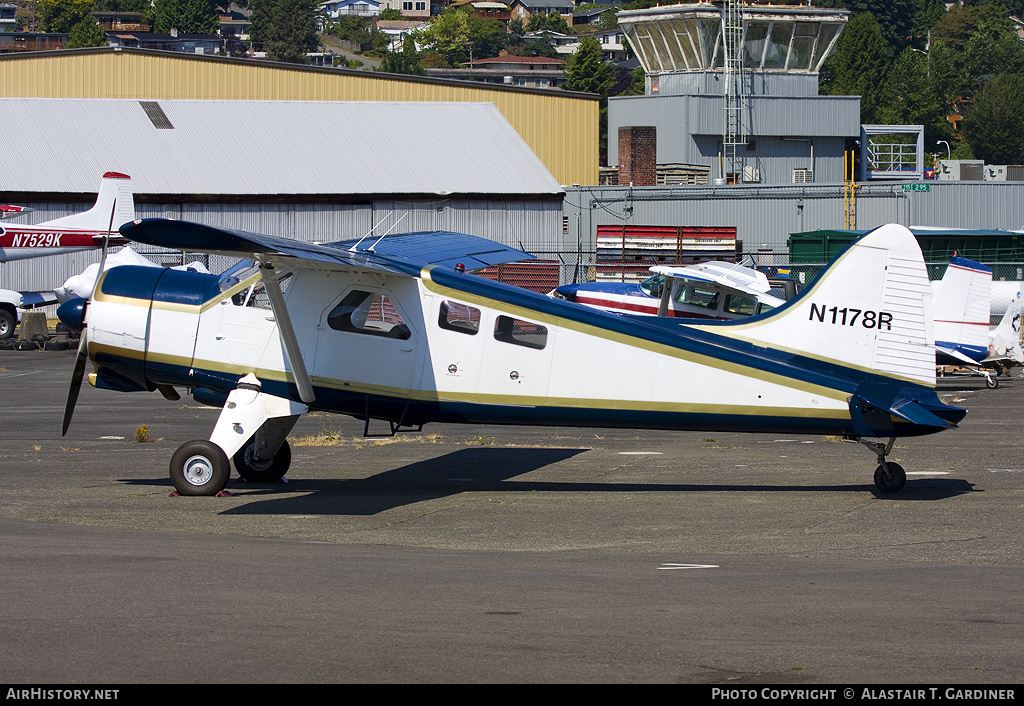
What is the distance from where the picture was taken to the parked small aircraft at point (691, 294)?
902 inches

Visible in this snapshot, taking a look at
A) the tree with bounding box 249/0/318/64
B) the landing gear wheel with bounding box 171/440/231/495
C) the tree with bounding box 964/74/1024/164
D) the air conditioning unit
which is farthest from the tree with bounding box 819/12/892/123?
the landing gear wheel with bounding box 171/440/231/495

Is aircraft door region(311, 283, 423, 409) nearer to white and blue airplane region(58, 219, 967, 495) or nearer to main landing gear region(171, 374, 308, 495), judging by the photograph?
white and blue airplane region(58, 219, 967, 495)

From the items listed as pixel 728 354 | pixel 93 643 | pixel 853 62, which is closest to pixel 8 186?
pixel 728 354

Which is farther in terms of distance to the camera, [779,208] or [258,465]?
[779,208]

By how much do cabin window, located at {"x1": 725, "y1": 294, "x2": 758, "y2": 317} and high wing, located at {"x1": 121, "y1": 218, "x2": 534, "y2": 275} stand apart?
10.2 m

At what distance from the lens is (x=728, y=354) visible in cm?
1131

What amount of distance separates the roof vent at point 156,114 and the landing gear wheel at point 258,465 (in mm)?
35612

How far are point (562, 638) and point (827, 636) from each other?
1482 mm

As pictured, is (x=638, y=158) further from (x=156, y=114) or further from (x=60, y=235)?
(x=60, y=235)

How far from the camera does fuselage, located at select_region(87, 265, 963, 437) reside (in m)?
11.3

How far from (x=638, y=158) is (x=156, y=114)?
23.0m

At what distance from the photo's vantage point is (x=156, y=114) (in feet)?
151

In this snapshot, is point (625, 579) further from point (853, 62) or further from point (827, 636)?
point (853, 62)

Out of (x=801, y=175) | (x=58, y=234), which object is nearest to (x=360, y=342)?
(x=58, y=234)
